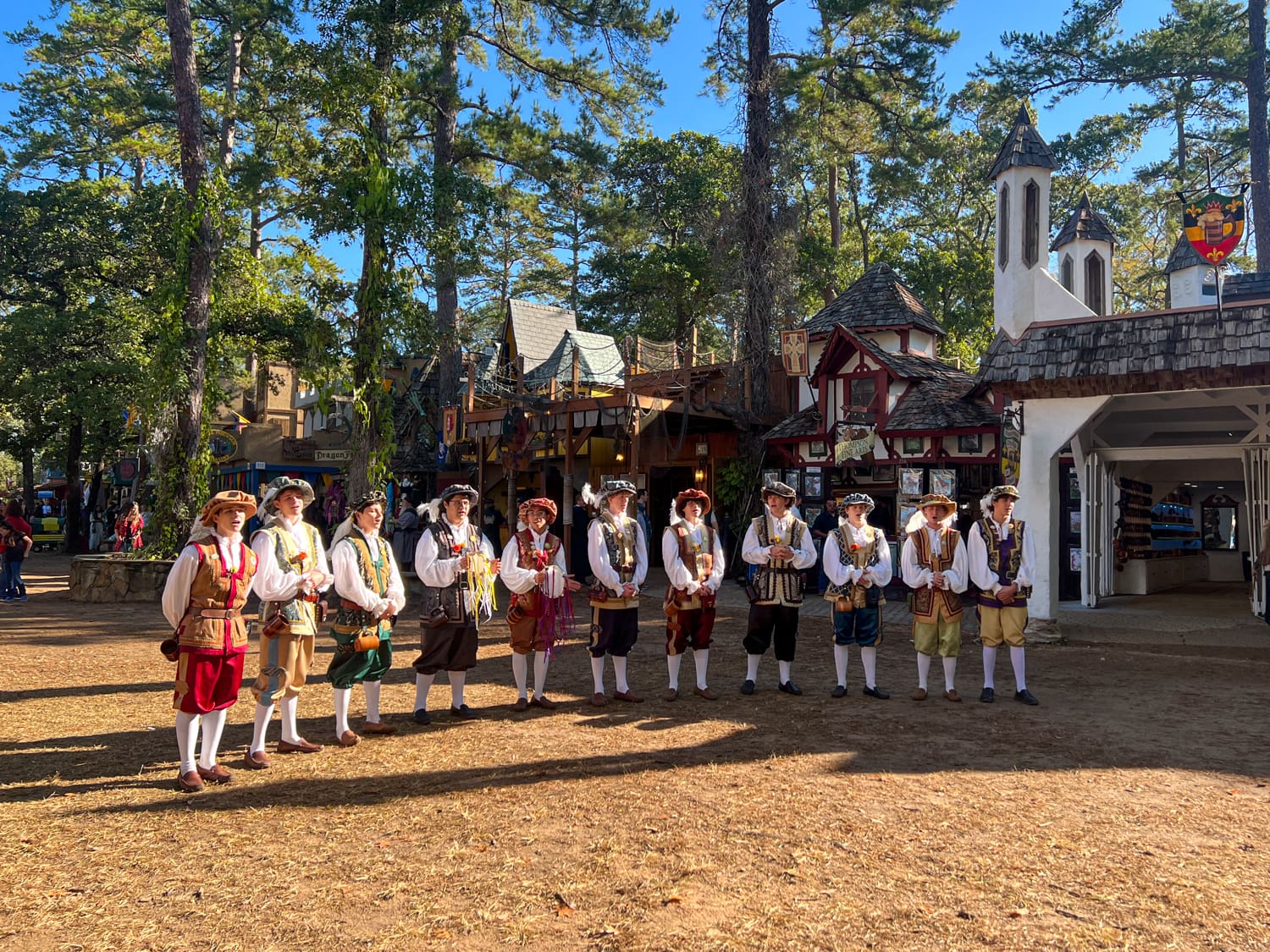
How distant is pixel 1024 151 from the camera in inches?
480

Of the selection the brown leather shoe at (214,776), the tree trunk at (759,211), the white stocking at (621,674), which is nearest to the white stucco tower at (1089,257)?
the tree trunk at (759,211)

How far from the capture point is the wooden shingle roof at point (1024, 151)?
39.8 ft

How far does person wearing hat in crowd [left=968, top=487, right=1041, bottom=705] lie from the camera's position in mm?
7695

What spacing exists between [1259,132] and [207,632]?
24.8 meters

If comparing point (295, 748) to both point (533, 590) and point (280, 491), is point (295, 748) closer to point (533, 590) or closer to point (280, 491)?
point (280, 491)

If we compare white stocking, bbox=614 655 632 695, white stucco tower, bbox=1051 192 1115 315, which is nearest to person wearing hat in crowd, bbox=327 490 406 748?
white stocking, bbox=614 655 632 695

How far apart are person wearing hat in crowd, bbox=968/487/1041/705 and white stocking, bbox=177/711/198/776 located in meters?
6.23

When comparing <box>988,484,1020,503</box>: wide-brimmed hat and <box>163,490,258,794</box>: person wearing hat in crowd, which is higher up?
<box>988,484,1020,503</box>: wide-brimmed hat

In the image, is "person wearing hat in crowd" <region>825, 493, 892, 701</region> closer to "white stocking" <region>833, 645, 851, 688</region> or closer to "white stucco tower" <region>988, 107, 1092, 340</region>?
"white stocking" <region>833, 645, 851, 688</region>

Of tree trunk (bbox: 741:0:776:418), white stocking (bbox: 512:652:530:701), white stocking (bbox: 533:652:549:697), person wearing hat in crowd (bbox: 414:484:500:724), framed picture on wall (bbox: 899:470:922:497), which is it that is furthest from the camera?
tree trunk (bbox: 741:0:776:418)

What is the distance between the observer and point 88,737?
6316 mm

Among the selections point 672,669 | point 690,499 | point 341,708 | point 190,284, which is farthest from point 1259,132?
point 341,708

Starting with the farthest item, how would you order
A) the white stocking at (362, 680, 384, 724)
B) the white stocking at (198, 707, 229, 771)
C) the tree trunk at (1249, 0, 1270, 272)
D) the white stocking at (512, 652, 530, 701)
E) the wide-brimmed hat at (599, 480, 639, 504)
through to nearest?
the tree trunk at (1249, 0, 1270, 272) → the wide-brimmed hat at (599, 480, 639, 504) → the white stocking at (512, 652, 530, 701) → the white stocking at (362, 680, 384, 724) → the white stocking at (198, 707, 229, 771)

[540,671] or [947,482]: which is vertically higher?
[947,482]
